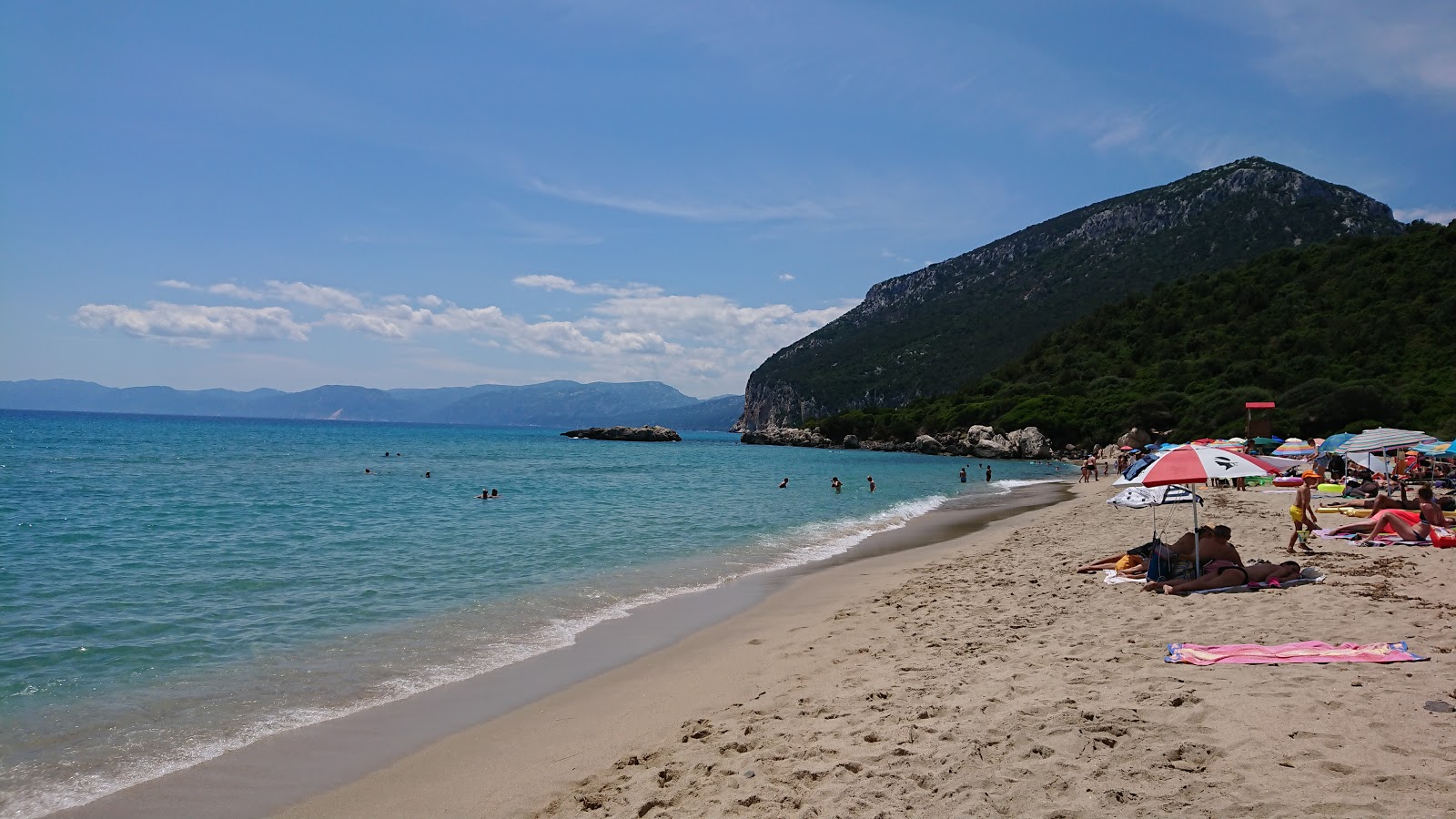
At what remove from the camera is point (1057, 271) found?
117 meters

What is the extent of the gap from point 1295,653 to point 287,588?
1350cm

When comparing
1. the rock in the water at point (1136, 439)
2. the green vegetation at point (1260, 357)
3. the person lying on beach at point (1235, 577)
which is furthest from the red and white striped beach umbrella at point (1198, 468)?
the rock in the water at point (1136, 439)

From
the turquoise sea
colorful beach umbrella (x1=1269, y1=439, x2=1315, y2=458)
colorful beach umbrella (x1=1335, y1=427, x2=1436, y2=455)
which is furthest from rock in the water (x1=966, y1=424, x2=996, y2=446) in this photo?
colorful beach umbrella (x1=1335, y1=427, x2=1436, y2=455)

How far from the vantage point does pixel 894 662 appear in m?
7.44

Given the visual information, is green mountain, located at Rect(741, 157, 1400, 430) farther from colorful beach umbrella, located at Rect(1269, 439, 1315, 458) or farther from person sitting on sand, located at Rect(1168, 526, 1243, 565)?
person sitting on sand, located at Rect(1168, 526, 1243, 565)

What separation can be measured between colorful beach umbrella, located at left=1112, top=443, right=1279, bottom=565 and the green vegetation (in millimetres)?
34223

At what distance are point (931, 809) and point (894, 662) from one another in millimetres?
3355

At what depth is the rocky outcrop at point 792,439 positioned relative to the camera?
344ft

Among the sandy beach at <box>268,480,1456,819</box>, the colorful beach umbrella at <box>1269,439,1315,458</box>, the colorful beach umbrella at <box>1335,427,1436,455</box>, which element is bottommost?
the sandy beach at <box>268,480,1456,819</box>

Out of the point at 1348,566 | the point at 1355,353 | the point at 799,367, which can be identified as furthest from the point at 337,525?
the point at 799,367

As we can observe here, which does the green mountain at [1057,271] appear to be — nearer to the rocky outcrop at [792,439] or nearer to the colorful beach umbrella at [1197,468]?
the rocky outcrop at [792,439]

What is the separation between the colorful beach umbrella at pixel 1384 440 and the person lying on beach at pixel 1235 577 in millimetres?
14111

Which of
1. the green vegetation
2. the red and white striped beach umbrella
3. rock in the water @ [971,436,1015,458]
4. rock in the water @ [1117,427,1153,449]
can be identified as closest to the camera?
the red and white striped beach umbrella

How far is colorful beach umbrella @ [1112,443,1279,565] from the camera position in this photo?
9758 mm
